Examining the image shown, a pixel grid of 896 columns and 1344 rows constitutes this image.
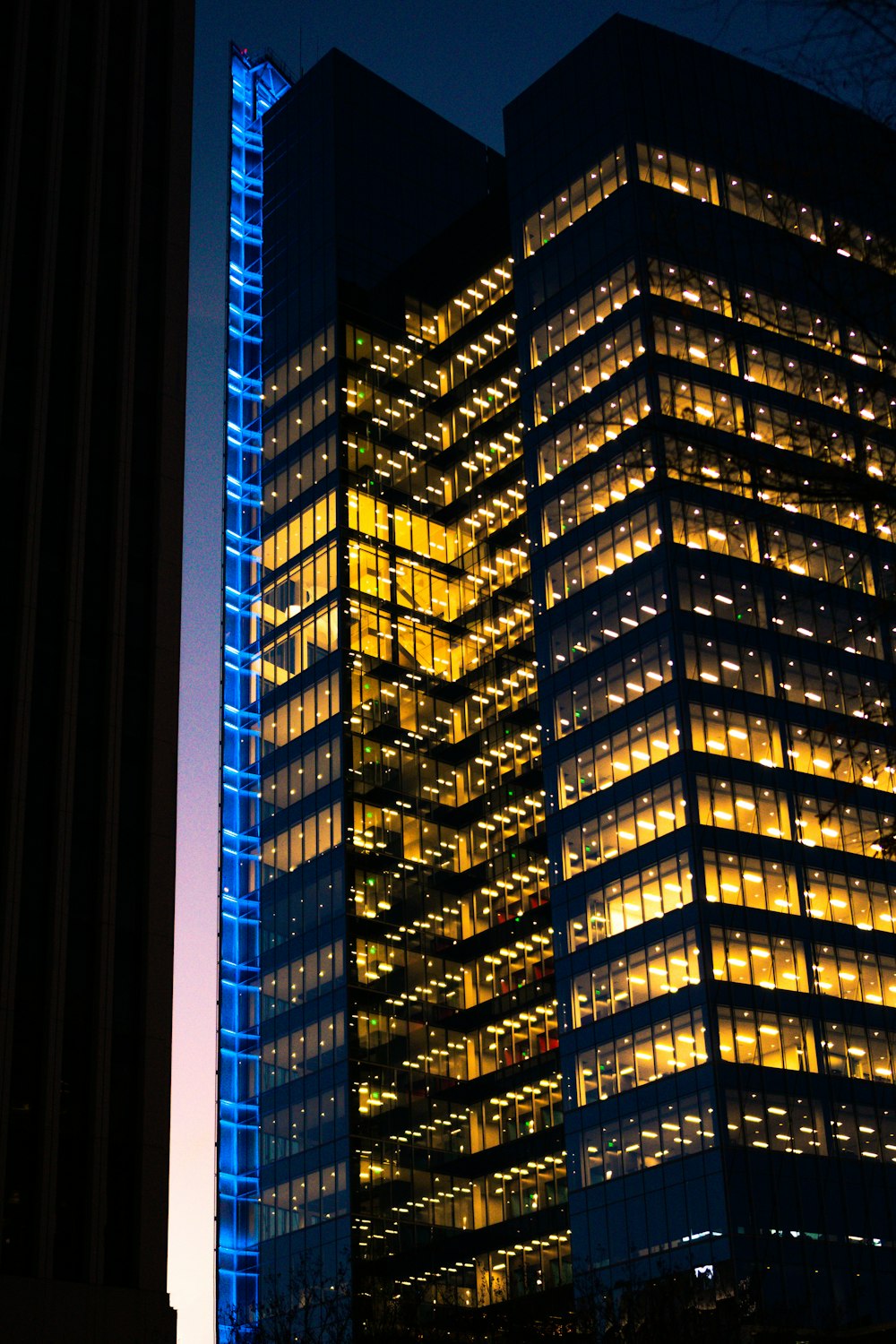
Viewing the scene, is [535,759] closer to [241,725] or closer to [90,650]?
[241,725]

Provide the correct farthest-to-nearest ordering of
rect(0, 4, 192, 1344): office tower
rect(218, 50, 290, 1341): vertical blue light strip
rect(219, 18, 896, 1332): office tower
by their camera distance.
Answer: rect(218, 50, 290, 1341): vertical blue light strip, rect(219, 18, 896, 1332): office tower, rect(0, 4, 192, 1344): office tower

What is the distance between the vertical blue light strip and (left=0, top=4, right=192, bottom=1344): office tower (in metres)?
50.1

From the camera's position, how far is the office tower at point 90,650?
5556 cm

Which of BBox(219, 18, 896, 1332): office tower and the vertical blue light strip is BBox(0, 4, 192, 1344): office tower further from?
the vertical blue light strip

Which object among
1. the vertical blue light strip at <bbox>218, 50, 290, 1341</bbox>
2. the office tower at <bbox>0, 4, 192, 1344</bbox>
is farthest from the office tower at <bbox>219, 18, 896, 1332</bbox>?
the office tower at <bbox>0, 4, 192, 1344</bbox>

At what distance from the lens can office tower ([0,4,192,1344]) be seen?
55.6 metres

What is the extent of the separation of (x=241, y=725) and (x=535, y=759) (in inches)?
921

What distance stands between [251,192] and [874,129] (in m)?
133

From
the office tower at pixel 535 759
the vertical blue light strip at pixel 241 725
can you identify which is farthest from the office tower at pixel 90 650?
the vertical blue light strip at pixel 241 725

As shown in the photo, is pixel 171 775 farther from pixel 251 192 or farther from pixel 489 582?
pixel 251 192

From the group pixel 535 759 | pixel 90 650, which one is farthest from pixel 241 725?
pixel 90 650

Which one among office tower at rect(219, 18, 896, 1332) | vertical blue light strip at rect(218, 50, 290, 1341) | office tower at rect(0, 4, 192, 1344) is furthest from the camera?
vertical blue light strip at rect(218, 50, 290, 1341)

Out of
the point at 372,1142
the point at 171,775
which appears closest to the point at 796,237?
the point at 171,775

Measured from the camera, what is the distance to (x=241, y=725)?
127m
